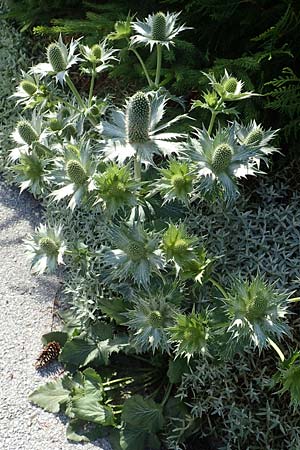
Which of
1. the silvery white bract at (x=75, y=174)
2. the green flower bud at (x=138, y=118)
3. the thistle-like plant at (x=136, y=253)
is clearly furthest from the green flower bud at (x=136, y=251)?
the green flower bud at (x=138, y=118)

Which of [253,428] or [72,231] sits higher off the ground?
[72,231]

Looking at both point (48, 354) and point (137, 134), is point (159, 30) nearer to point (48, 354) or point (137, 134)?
point (137, 134)

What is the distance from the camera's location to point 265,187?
2.67 meters

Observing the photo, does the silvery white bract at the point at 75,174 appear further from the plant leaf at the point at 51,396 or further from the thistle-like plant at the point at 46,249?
the plant leaf at the point at 51,396

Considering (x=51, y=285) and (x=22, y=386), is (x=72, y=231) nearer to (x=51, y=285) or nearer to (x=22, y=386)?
(x=51, y=285)

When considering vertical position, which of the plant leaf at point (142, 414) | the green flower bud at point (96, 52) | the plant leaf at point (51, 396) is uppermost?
the green flower bud at point (96, 52)

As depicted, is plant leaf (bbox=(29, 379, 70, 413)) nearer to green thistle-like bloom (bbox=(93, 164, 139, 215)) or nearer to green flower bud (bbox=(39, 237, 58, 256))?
green flower bud (bbox=(39, 237, 58, 256))

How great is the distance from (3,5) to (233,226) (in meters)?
2.41

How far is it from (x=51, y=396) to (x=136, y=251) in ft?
2.62

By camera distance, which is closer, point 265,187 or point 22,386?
point 22,386

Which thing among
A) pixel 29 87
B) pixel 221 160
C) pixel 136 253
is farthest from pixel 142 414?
pixel 29 87

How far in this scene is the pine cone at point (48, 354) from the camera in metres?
2.56

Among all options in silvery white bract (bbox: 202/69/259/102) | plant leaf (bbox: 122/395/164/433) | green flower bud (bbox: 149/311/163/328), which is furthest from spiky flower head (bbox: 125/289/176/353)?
silvery white bract (bbox: 202/69/259/102)

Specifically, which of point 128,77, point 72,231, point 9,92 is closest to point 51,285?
point 72,231
